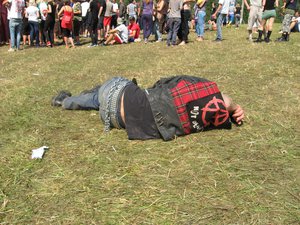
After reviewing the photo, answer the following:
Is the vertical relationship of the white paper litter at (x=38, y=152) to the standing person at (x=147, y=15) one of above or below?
below

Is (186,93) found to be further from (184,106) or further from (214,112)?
(214,112)

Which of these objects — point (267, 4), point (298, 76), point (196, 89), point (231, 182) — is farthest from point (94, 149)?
point (267, 4)

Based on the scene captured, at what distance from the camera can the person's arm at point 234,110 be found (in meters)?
→ 3.75

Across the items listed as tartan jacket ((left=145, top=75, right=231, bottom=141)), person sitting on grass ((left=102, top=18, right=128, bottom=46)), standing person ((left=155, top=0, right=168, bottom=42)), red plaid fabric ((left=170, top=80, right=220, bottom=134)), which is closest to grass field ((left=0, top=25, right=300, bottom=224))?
tartan jacket ((left=145, top=75, right=231, bottom=141))

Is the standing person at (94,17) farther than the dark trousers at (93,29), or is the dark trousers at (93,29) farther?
the dark trousers at (93,29)

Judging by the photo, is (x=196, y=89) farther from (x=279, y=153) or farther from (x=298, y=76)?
(x=298, y=76)

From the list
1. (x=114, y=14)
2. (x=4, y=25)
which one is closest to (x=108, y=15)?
(x=114, y=14)

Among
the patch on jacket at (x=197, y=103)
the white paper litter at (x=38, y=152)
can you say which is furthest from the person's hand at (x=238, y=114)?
the white paper litter at (x=38, y=152)

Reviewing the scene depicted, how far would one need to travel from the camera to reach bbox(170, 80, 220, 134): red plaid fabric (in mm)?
3557

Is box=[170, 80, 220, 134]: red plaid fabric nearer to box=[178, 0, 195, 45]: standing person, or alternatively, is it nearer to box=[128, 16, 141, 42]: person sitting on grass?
box=[178, 0, 195, 45]: standing person

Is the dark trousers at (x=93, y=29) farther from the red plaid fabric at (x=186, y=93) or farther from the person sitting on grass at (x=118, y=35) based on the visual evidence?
the red plaid fabric at (x=186, y=93)

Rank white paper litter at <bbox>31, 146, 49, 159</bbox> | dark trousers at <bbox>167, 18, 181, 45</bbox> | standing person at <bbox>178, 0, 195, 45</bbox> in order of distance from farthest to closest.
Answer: standing person at <bbox>178, 0, 195, 45</bbox>
dark trousers at <bbox>167, 18, 181, 45</bbox>
white paper litter at <bbox>31, 146, 49, 159</bbox>

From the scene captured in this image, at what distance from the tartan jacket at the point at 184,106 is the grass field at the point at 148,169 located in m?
0.19

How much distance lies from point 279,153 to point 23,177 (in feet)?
8.23
